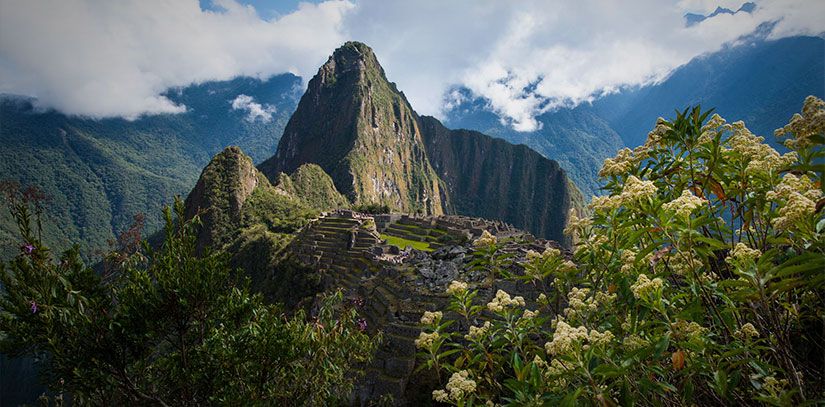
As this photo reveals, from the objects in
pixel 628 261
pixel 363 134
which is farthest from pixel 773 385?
pixel 363 134

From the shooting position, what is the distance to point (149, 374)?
21.8ft

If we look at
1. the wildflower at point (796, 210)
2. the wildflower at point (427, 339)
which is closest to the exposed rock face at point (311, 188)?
the wildflower at point (427, 339)

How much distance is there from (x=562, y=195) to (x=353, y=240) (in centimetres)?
17796

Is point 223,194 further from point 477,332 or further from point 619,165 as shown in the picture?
point 619,165

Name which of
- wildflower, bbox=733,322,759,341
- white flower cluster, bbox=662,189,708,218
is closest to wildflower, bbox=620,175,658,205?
white flower cluster, bbox=662,189,708,218

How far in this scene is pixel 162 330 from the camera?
4789 millimetres

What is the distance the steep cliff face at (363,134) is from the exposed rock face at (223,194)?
52.3 m

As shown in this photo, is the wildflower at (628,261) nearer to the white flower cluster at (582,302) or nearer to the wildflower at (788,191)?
the white flower cluster at (582,302)

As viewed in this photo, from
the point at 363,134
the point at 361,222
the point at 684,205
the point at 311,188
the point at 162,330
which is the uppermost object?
the point at 363,134

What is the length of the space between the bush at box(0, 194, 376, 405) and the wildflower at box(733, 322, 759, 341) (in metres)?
4.51

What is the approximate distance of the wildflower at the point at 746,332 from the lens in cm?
238

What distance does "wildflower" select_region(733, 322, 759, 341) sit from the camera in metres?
2.38

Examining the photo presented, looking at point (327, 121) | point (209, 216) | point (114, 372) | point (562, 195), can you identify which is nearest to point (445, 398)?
point (114, 372)

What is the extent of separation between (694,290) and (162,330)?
5738mm
